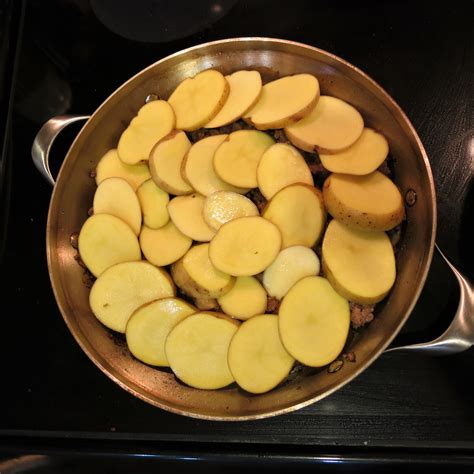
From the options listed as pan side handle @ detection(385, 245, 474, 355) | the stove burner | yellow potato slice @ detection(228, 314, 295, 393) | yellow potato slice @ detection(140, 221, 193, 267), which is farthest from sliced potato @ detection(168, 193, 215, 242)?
the stove burner

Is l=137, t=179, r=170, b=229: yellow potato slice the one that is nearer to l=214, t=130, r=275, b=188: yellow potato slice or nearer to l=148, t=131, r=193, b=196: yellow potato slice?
l=148, t=131, r=193, b=196: yellow potato slice

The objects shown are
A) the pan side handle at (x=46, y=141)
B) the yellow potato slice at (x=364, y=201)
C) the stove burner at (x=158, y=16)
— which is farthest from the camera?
the stove burner at (x=158, y=16)

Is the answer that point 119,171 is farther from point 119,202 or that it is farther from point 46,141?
point 46,141

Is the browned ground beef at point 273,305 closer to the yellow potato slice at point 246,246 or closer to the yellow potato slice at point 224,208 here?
the yellow potato slice at point 246,246

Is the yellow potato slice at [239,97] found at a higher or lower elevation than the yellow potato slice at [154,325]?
higher

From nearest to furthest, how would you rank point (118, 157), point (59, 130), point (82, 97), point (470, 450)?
point (470, 450) < point (118, 157) < point (59, 130) < point (82, 97)

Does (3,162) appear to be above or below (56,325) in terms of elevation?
above

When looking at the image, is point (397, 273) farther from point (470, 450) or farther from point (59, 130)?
point (59, 130)

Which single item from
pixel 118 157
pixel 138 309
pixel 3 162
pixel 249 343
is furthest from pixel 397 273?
pixel 3 162

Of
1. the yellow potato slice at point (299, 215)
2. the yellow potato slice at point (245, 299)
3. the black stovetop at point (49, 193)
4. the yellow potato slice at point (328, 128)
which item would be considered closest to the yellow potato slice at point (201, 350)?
the yellow potato slice at point (245, 299)
